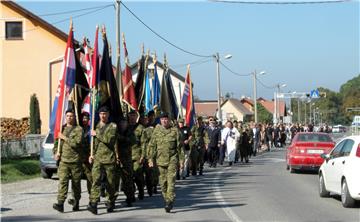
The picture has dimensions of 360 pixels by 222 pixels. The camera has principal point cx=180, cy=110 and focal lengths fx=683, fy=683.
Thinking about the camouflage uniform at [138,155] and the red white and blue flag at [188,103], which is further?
the red white and blue flag at [188,103]

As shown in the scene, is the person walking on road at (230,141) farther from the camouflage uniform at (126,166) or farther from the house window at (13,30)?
the house window at (13,30)

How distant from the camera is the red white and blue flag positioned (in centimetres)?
2302

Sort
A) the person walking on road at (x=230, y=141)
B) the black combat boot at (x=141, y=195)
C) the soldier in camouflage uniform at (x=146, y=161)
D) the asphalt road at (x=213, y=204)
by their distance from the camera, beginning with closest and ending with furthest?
the asphalt road at (x=213, y=204), the soldier in camouflage uniform at (x=146, y=161), the black combat boot at (x=141, y=195), the person walking on road at (x=230, y=141)

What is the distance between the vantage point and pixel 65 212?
1266 cm

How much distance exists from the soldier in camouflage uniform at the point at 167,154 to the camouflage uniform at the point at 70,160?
143 cm

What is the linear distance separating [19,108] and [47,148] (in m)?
24.7

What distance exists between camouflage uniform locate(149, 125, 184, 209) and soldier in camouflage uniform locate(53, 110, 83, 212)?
56.9 inches

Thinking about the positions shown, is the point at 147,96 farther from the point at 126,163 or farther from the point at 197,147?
the point at 126,163

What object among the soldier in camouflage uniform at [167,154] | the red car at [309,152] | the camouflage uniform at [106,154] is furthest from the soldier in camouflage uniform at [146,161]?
the red car at [309,152]

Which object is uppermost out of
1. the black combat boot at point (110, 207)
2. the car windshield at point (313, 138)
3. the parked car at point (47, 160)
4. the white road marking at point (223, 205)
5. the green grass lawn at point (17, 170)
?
the car windshield at point (313, 138)

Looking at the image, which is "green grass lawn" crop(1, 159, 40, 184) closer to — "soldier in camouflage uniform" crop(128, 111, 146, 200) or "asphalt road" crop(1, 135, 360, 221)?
"asphalt road" crop(1, 135, 360, 221)

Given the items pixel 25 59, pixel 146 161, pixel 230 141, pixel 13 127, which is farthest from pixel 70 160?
pixel 25 59

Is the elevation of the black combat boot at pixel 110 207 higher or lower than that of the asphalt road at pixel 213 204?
higher

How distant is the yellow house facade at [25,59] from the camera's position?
144 feet
